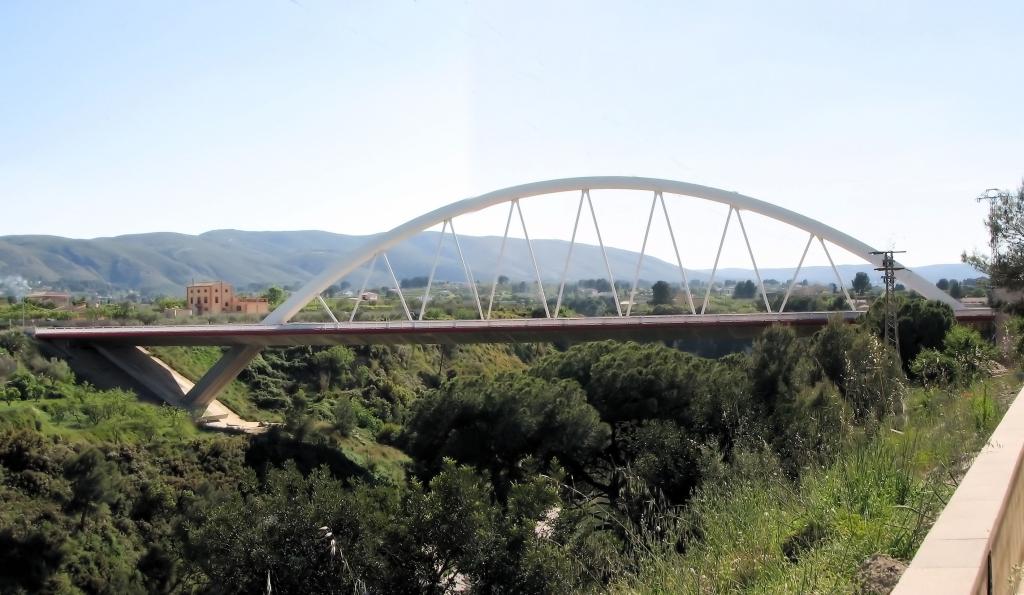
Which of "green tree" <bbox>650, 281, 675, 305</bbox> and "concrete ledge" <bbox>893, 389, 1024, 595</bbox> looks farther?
"green tree" <bbox>650, 281, 675, 305</bbox>

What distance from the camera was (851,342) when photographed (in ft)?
77.8

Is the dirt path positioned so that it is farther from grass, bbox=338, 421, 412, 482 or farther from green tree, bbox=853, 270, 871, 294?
green tree, bbox=853, 270, 871, 294

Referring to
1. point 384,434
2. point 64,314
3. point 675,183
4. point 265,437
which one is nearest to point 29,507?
point 265,437

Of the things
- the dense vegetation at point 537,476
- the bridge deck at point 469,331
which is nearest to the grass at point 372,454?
the dense vegetation at point 537,476

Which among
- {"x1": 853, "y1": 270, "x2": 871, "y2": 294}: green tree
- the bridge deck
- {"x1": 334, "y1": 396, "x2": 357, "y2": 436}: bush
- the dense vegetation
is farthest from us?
{"x1": 853, "y1": 270, "x2": 871, "y2": 294}: green tree

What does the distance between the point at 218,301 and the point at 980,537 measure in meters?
84.2

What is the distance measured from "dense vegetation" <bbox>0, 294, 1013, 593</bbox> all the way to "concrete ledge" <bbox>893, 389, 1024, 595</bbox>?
601 mm

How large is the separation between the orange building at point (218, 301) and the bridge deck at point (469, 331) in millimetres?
32543

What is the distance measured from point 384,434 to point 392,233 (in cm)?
1047

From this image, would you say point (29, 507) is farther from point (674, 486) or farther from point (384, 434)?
point (384, 434)

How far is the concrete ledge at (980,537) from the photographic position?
317 cm

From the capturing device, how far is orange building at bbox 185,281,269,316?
74.0 m

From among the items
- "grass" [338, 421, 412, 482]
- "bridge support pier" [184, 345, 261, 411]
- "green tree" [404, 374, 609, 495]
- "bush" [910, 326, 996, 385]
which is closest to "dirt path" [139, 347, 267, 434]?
"bridge support pier" [184, 345, 261, 411]

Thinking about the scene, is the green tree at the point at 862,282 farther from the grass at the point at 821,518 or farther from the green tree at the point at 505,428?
the grass at the point at 821,518
